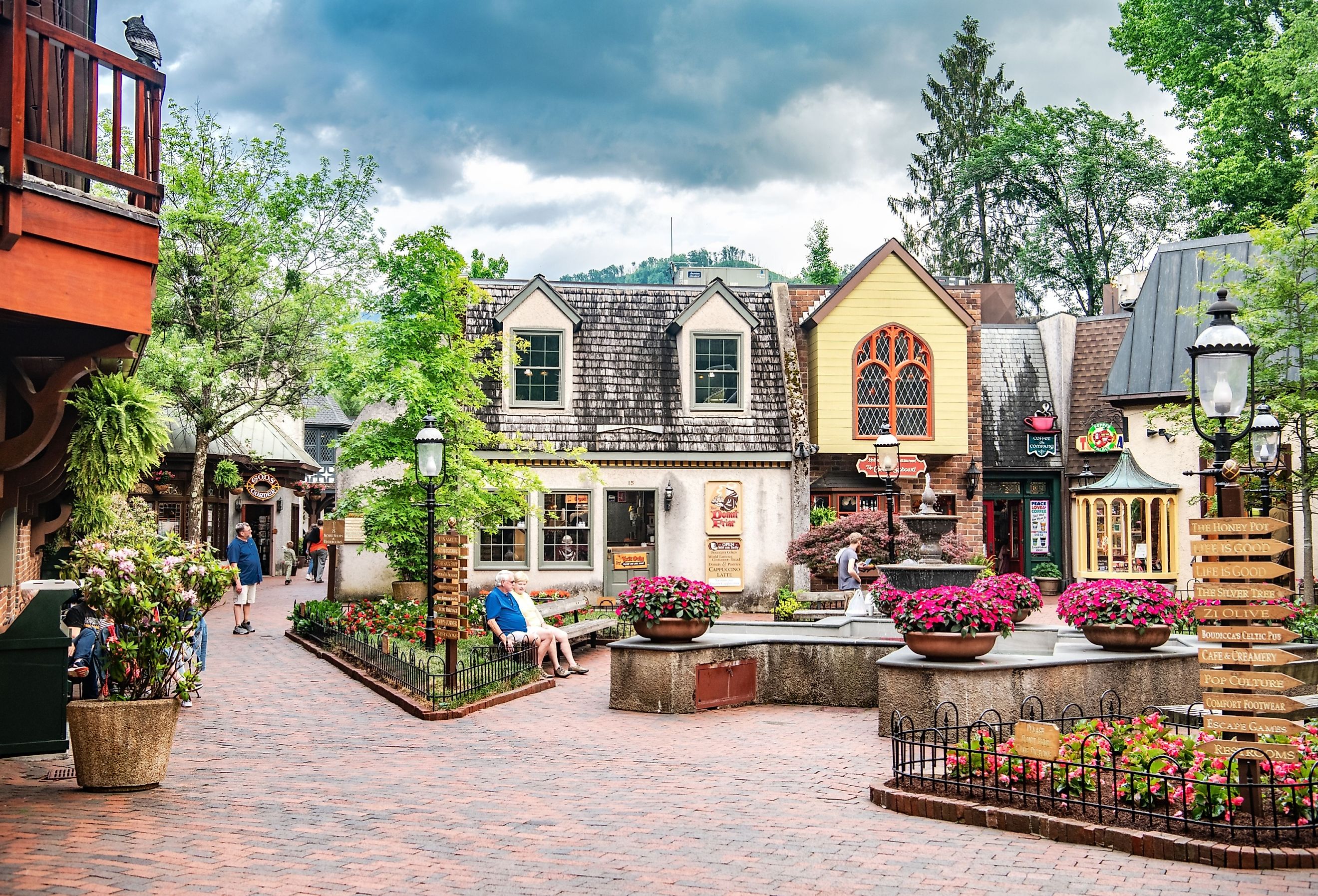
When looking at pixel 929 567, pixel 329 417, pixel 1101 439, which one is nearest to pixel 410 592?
pixel 929 567

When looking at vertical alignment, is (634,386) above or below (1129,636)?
above

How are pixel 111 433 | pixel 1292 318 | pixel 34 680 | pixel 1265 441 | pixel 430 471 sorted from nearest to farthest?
pixel 111 433, pixel 34 680, pixel 430 471, pixel 1265 441, pixel 1292 318

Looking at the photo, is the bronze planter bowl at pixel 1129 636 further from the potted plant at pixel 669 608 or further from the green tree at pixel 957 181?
the green tree at pixel 957 181

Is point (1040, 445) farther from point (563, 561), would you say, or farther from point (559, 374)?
point (563, 561)

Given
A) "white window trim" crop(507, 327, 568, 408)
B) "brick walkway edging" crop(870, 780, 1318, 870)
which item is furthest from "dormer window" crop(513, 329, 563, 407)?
"brick walkway edging" crop(870, 780, 1318, 870)

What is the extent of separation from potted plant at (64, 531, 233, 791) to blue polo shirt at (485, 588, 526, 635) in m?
6.47

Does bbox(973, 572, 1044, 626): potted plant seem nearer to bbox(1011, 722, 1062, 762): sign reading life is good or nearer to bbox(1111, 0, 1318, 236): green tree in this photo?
bbox(1011, 722, 1062, 762): sign reading life is good

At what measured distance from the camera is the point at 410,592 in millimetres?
20484

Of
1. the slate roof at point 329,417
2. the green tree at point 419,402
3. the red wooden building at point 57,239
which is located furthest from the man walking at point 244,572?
the slate roof at point 329,417

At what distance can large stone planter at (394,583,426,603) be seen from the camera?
66.8ft

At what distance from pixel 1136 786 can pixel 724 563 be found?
16831mm

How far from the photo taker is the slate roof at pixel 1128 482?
24359mm

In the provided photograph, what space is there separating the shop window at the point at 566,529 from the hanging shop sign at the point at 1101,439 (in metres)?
12.5

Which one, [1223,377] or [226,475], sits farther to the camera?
[226,475]
